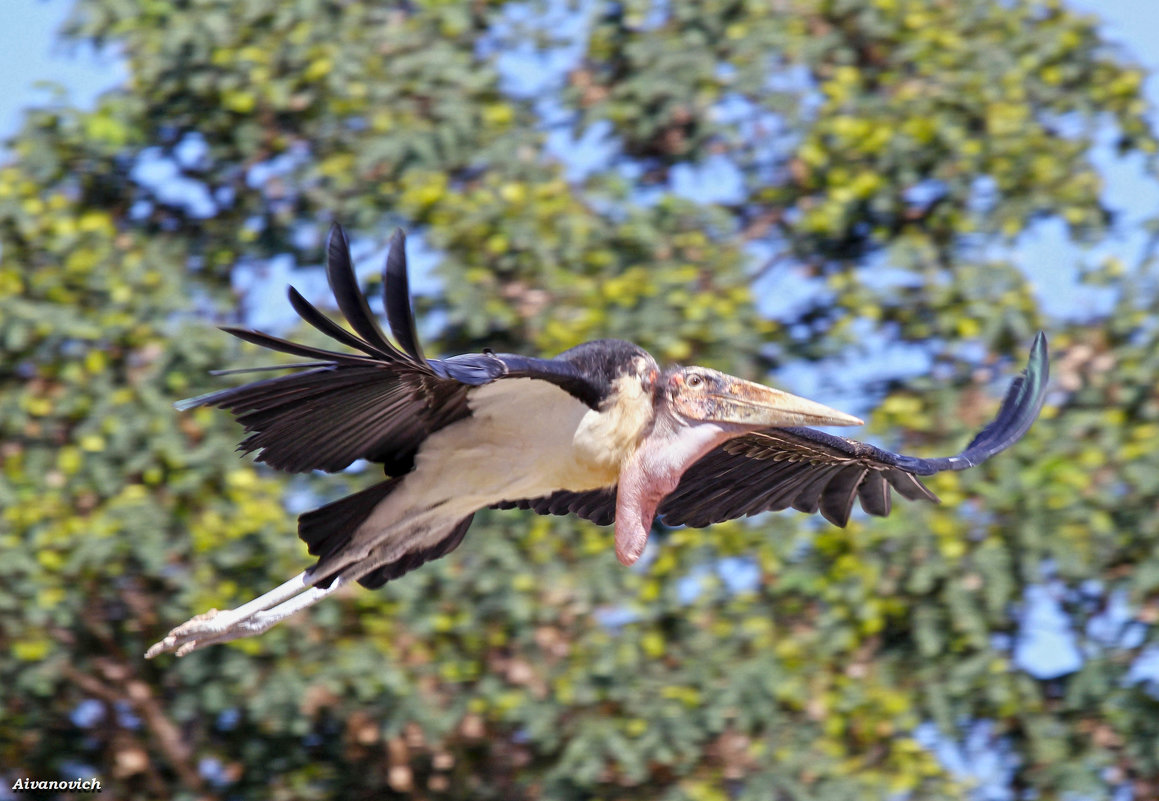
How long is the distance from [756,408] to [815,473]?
868 mm

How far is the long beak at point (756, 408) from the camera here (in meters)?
4.75

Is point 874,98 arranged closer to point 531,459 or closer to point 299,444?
point 531,459

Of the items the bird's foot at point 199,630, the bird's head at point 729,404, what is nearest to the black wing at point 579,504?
the bird's head at point 729,404

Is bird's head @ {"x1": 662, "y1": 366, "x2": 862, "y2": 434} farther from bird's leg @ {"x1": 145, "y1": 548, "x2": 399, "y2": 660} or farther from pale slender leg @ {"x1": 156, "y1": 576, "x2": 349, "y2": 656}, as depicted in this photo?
pale slender leg @ {"x1": 156, "y1": 576, "x2": 349, "y2": 656}

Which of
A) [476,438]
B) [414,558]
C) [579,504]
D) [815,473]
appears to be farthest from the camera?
[815,473]

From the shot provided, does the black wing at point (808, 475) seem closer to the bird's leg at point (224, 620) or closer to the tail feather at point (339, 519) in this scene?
the tail feather at point (339, 519)

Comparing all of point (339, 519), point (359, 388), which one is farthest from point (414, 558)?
point (359, 388)

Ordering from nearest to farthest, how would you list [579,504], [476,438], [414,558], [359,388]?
[359,388], [476,438], [414,558], [579,504]

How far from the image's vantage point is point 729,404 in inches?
187

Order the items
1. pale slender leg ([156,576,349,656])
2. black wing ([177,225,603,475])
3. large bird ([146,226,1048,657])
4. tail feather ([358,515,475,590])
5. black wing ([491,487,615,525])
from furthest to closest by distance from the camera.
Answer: black wing ([491,487,615,525])
tail feather ([358,515,475,590])
pale slender leg ([156,576,349,656])
large bird ([146,226,1048,657])
black wing ([177,225,603,475])

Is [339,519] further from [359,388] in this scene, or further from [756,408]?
A: [756,408]

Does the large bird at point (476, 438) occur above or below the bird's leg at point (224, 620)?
above

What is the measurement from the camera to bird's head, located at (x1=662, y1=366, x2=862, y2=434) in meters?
4.71

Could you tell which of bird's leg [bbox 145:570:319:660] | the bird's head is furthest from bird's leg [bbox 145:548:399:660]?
the bird's head
